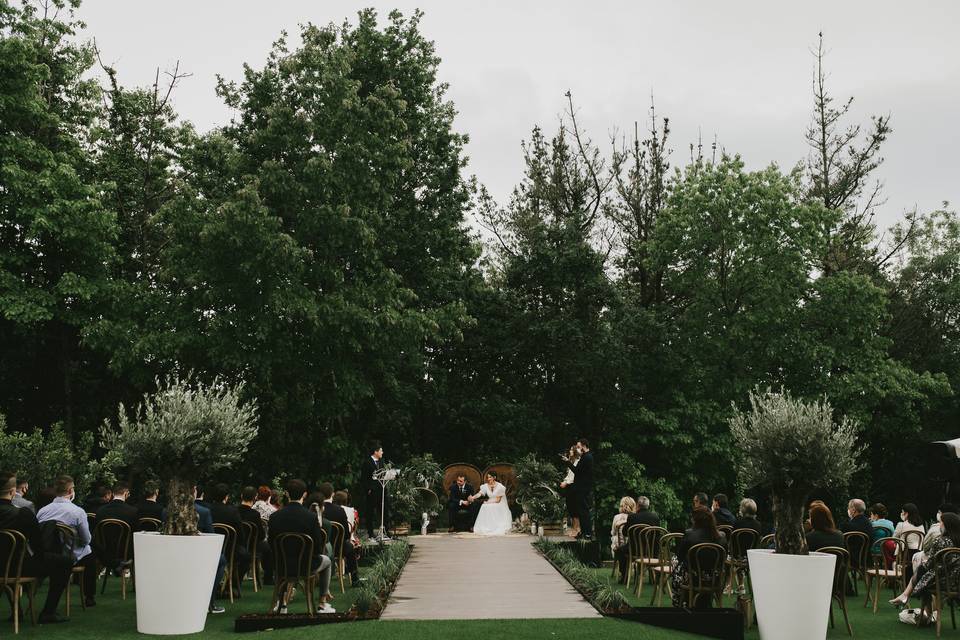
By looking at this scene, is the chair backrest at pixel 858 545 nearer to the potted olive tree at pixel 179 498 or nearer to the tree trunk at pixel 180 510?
the potted olive tree at pixel 179 498

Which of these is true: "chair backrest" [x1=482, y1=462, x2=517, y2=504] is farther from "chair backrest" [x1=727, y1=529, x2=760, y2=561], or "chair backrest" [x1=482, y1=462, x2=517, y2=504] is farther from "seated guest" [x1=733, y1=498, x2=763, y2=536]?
"chair backrest" [x1=727, y1=529, x2=760, y2=561]

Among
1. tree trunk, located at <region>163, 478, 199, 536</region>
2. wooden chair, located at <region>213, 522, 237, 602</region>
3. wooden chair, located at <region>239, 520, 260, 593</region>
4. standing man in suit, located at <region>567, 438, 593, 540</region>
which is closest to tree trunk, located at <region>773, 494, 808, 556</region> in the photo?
tree trunk, located at <region>163, 478, 199, 536</region>

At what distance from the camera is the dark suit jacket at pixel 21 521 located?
8891 mm

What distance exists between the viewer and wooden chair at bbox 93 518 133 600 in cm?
1107

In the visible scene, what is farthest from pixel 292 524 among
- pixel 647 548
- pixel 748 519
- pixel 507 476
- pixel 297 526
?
pixel 507 476

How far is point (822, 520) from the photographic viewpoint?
34.6 ft

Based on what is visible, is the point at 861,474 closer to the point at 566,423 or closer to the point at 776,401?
the point at 566,423

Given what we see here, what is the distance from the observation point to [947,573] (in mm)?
9633

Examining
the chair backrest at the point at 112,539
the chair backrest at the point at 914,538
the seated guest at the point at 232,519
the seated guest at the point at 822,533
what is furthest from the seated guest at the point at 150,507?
the chair backrest at the point at 914,538

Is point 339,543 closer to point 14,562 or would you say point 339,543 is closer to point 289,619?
point 289,619

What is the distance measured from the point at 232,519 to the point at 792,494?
668 centimetres

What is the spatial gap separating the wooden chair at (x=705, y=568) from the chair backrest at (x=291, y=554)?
13.3 ft

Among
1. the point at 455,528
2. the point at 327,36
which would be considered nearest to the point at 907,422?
the point at 455,528

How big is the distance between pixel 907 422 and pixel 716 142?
1126 cm
